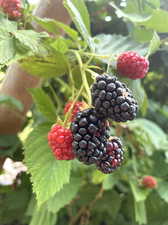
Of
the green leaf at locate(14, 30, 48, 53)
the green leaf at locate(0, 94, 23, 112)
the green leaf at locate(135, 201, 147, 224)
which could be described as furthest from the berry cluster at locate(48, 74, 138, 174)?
the green leaf at locate(135, 201, 147, 224)

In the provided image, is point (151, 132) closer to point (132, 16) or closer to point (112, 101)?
point (132, 16)

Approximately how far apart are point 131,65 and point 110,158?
13cm

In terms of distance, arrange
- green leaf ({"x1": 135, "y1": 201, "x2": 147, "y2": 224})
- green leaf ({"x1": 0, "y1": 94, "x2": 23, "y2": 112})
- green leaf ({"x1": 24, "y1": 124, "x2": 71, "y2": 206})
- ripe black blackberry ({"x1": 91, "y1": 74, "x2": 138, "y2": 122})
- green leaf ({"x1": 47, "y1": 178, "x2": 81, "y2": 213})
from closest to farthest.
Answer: ripe black blackberry ({"x1": 91, "y1": 74, "x2": 138, "y2": 122}) < green leaf ({"x1": 24, "y1": 124, "x2": 71, "y2": 206}) < green leaf ({"x1": 0, "y1": 94, "x2": 23, "y2": 112}) < green leaf ({"x1": 47, "y1": 178, "x2": 81, "y2": 213}) < green leaf ({"x1": 135, "y1": 201, "x2": 147, "y2": 224})

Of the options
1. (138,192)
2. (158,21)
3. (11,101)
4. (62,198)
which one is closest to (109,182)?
(138,192)

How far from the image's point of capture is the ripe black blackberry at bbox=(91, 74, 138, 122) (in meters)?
0.47

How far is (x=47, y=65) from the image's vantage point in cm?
65

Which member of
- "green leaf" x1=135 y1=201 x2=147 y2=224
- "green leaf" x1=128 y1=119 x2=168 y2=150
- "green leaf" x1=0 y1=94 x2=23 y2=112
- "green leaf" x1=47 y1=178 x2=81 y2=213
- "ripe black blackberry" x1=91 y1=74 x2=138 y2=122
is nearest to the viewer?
"ripe black blackberry" x1=91 y1=74 x2=138 y2=122

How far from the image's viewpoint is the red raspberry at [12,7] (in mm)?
599

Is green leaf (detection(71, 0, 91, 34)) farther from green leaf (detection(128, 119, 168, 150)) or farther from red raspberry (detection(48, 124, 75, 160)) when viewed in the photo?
green leaf (detection(128, 119, 168, 150))

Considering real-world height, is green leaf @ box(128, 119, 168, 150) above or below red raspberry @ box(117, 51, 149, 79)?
below

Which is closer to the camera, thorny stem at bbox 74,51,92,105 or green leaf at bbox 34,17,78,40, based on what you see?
thorny stem at bbox 74,51,92,105

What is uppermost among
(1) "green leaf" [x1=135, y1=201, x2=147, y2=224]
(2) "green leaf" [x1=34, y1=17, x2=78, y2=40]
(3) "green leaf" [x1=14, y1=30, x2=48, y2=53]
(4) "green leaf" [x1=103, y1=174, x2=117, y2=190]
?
(3) "green leaf" [x1=14, y1=30, x2=48, y2=53]

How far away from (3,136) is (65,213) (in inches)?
22.0

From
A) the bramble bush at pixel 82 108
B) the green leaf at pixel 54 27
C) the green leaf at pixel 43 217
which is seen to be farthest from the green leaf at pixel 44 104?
the green leaf at pixel 43 217
